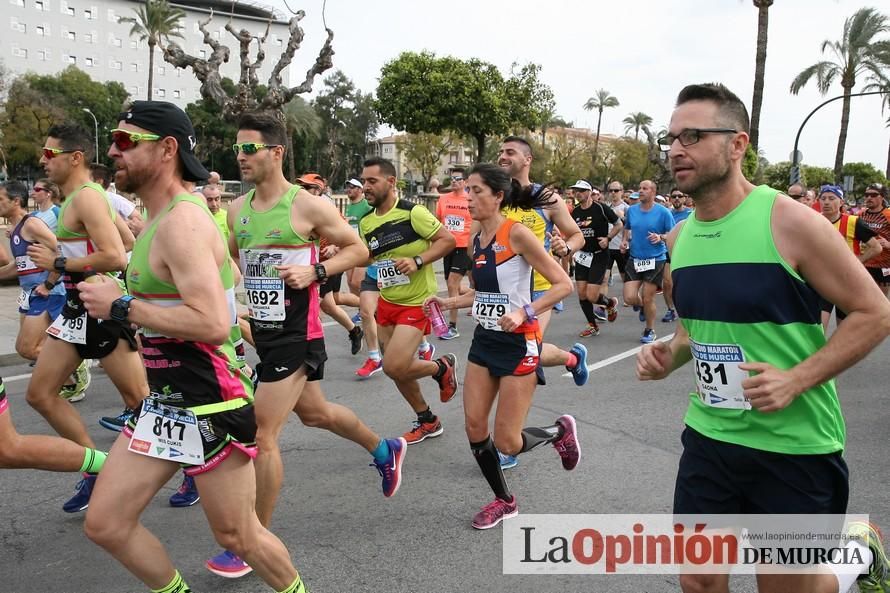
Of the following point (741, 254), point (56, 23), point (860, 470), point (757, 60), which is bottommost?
point (860, 470)

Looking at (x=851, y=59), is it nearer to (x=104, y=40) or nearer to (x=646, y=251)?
(x=646, y=251)

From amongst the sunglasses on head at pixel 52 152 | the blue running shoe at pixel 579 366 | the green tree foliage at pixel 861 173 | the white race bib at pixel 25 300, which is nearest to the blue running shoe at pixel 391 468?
the blue running shoe at pixel 579 366

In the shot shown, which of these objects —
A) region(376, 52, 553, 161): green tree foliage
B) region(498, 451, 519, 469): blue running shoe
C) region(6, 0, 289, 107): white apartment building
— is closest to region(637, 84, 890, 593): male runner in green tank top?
region(498, 451, 519, 469): blue running shoe

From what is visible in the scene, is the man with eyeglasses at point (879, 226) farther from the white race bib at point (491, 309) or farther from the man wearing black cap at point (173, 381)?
the man wearing black cap at point (173, 381)

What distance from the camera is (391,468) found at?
14.5ft

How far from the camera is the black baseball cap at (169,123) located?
282cm

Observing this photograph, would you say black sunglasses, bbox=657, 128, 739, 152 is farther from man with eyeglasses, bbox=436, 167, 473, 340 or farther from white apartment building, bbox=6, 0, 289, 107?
white apartment building, bbox=6, 0, 289, 107

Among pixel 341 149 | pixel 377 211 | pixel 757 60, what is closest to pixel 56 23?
pixel 341 149

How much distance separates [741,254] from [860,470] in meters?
3.45

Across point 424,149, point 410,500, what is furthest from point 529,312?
point 424,149

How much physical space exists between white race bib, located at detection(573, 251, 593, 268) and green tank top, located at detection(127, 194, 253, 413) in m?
8.15

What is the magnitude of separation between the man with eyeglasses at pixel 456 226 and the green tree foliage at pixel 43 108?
29079 mm

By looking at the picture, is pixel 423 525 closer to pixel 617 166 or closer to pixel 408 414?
pixel 408 414

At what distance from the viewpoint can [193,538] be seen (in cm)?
394
